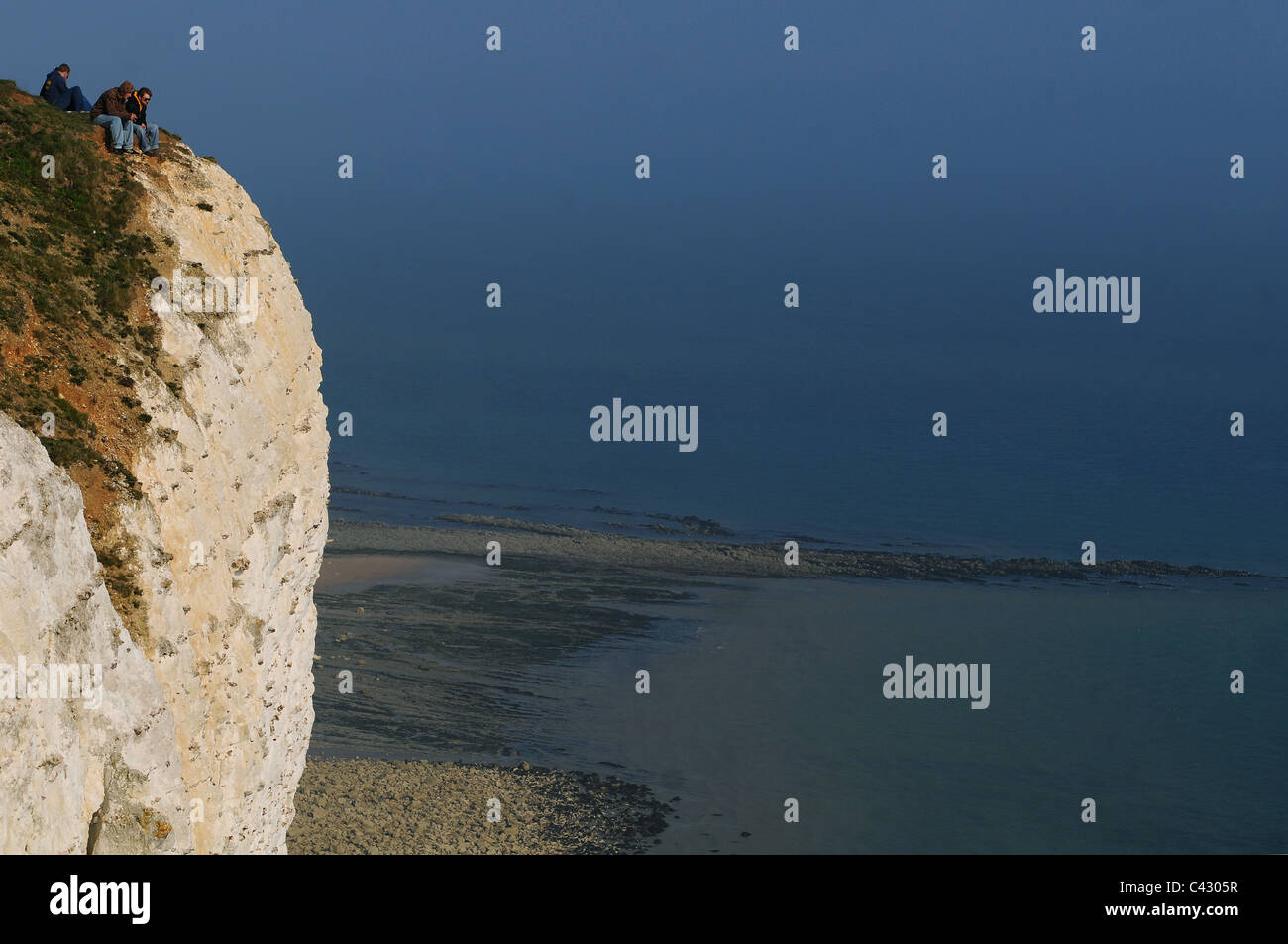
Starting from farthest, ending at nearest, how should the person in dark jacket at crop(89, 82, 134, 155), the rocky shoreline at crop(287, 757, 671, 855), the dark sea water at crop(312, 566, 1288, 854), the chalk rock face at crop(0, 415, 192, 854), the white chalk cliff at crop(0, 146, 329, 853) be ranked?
1. the dark sea water at crop(312, 566, 1288, 854)
2. the rocky shoreline at crop(287, 757, 671, 855)
3. the person in dark jacket at crop(89, 82, 134, 155)
4. the white chalk cliff at crop(0, 146, 329, 853)
5. the chalk rock face at crop(0, 415, 192, 854)

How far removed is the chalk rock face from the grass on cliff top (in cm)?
222

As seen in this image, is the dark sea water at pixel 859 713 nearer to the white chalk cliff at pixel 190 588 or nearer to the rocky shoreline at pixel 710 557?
the rocky shoreline at pixel 710 557

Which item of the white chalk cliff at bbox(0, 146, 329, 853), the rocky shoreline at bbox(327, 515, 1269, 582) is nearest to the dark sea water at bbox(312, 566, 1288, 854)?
the rocky shoreline at bbox(327, 515, 1269, 582)

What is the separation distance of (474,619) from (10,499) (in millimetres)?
54992

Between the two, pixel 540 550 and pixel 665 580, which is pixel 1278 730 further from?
pixel 540 550

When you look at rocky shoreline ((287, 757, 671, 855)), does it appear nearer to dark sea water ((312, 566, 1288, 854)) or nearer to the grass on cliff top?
dark sea water ((312, 566, 1288, 854))

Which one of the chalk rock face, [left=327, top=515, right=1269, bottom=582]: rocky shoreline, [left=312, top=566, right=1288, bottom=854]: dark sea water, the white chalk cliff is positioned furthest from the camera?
[left=327, top=515, right=1269, bottom=582]: rocky shoreline

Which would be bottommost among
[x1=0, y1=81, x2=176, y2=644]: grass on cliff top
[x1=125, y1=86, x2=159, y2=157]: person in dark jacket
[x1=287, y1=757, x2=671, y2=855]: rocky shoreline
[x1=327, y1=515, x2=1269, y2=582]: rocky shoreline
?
[x1=287, y1=757, x2=671, y2=855]: rocky shoreline

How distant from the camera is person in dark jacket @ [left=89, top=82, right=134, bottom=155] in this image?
86.7 feet

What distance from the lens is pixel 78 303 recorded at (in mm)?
23109

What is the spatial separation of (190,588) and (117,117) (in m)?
10.0

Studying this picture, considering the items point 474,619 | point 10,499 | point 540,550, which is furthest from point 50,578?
point 540,550

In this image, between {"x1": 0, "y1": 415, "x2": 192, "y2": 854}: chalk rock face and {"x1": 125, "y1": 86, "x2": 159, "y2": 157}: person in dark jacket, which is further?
{"x1": 125, "y1": 86, "x2": 159, "y2": 157}: person in dark jacket

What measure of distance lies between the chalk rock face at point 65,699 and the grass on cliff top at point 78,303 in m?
2.22
